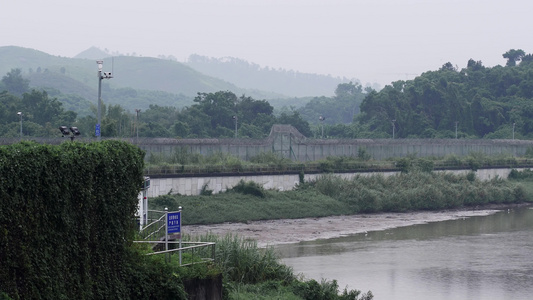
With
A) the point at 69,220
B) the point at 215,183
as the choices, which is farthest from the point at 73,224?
the point at 215,183

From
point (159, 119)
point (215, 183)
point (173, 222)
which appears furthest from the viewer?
point (159, 119)

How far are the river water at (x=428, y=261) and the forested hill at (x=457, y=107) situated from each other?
71.4 meters

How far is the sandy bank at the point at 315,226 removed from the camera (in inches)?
2190

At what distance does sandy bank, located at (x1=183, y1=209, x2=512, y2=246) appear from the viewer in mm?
55625

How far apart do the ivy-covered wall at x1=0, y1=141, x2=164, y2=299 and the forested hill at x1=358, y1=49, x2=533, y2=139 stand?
369ft

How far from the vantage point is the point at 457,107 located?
139500mm

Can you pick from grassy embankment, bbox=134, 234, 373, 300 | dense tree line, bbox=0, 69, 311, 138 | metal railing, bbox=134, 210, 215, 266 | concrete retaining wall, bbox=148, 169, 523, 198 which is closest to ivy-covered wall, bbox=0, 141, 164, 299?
metal railing, bbox=134, 210, 215, 266

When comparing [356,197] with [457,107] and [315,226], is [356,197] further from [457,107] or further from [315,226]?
[457,107]

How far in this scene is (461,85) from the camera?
15250cm

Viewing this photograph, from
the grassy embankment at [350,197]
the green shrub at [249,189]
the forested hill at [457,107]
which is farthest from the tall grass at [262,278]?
the forested hill at [457,107]

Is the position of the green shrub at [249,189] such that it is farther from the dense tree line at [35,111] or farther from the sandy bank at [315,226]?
the dense tree line at [35,111]

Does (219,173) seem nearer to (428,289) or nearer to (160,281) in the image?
(428,289)

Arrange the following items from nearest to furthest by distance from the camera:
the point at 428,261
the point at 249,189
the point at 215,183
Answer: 1. the point at 428,261
2. the point at 215,183
3. the point at 249,189

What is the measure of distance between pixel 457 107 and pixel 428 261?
97220 millimetres
